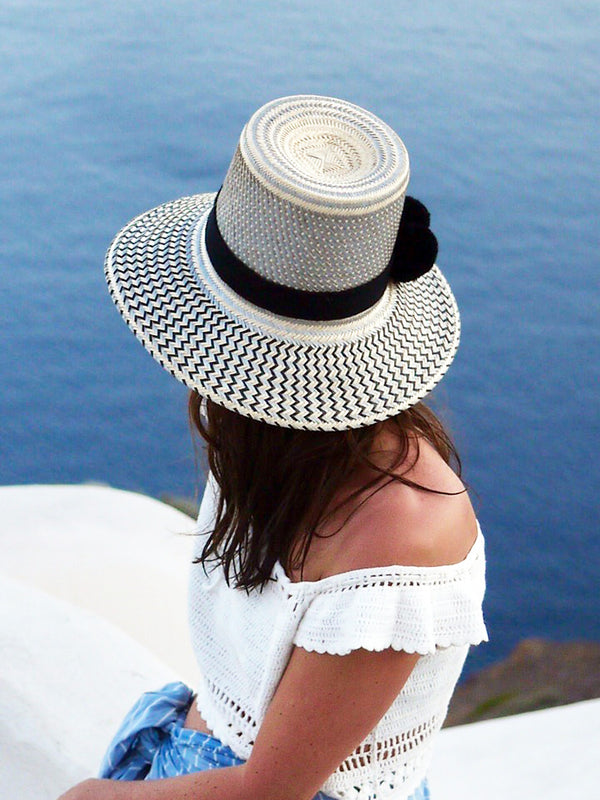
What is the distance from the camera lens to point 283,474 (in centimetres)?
96

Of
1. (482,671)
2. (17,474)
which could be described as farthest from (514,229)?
(17,474)

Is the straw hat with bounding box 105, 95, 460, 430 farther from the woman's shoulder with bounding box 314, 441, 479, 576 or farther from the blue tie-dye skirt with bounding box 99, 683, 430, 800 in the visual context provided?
the blue tie-dye skirt with bounding box 99, 683, 430, 800

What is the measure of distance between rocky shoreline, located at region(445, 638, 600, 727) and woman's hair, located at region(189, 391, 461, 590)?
5.67ft

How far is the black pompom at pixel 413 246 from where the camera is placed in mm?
955

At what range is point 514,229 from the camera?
3.95 metres

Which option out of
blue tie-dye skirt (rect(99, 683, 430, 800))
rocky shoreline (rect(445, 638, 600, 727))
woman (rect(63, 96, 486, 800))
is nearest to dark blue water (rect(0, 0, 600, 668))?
rocky shoreline (rect(445, 638, 600, 727))

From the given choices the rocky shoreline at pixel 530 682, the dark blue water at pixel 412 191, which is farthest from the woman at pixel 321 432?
the dark blue water at pixel 412 191

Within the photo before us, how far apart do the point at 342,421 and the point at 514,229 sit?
3.26 metres

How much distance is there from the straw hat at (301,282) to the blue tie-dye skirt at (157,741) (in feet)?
1.62

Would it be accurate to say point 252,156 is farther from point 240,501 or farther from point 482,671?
point 482,671

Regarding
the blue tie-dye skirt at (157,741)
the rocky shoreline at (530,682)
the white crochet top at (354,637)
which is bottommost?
the rocky shoreline at (530,682)

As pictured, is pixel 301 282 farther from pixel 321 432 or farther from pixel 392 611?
pixel 392 611

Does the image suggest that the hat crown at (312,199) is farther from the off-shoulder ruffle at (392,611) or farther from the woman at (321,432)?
the off-shoulder ruffle at (392,611)

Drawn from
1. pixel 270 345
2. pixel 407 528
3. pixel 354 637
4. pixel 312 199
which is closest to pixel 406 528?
pixel 407 528
